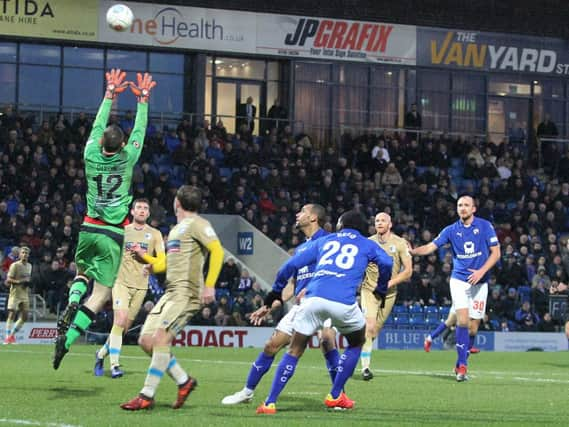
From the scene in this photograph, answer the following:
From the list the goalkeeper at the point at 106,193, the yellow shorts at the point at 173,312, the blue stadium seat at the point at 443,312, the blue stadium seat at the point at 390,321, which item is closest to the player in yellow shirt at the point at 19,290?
the blue stadium seat at the point at 390,321

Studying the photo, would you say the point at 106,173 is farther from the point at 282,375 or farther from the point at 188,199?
the point at 282,375

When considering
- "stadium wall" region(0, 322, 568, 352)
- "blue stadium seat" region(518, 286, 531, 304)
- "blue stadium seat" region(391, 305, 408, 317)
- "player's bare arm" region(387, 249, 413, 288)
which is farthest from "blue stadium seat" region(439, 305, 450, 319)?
"player's bare arm" region(387, 249, 413, 288)

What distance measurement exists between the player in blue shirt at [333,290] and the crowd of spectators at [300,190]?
18.6 m

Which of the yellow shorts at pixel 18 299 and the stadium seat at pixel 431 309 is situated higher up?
the yellow shorts at pixel 18 299

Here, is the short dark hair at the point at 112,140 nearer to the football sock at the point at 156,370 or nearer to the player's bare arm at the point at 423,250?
the football sock at the point at 156,370

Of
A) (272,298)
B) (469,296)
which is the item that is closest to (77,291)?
(272,298)

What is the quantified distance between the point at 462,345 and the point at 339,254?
6.08m

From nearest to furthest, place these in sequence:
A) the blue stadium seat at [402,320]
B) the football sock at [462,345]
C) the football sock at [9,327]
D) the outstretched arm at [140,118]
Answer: the outstretched arm at [140,118]
the football sock at [462,345]
the football sock at [9,327]
the blue stadium seat at [402,320]

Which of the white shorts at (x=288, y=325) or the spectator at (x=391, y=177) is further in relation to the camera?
the spectator at (x=391, y=177)

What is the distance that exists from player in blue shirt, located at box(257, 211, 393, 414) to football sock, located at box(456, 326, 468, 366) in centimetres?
545

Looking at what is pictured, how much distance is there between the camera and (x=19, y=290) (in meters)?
28.5

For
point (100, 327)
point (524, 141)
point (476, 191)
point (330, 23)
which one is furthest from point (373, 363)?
point (524, 141)

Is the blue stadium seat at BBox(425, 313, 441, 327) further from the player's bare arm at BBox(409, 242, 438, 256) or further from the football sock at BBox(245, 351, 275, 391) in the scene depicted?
the football sock at BBox(245, 351, 275, 391)

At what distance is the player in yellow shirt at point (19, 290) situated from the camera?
2845cm
